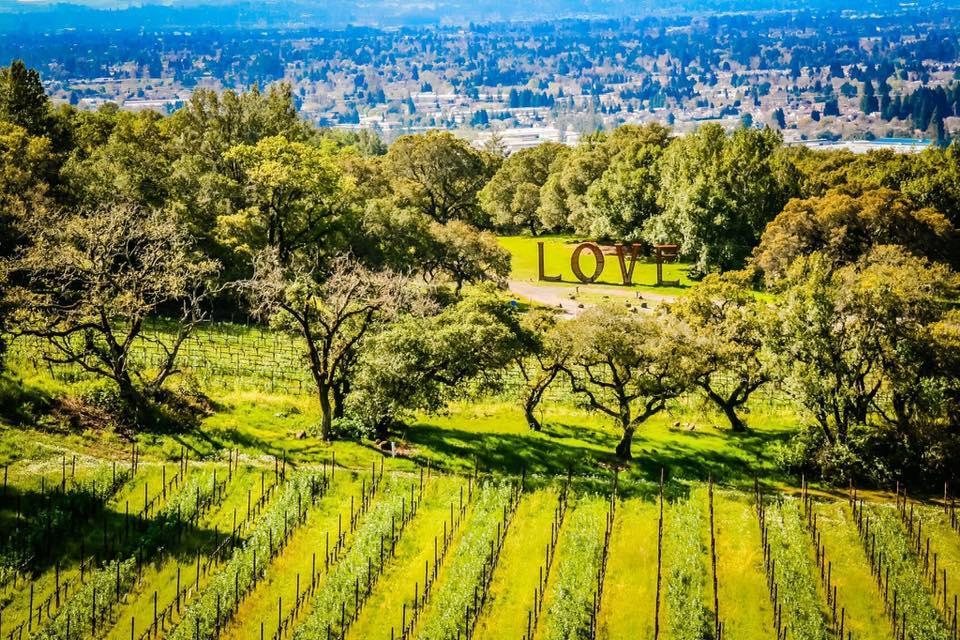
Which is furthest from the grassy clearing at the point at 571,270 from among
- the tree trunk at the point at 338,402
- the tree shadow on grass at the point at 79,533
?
the tree shadow on grass at the point at 79,533

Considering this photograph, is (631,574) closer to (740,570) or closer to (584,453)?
(740,570)

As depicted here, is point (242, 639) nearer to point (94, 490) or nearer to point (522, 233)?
point (94, 490)

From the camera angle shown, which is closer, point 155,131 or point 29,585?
point 29,585

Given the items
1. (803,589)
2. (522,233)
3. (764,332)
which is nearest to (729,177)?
(522,233)

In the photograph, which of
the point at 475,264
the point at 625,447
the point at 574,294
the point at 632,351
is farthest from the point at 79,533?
the point at 574,294

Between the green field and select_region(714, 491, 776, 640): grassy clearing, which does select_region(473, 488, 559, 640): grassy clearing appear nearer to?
the green field

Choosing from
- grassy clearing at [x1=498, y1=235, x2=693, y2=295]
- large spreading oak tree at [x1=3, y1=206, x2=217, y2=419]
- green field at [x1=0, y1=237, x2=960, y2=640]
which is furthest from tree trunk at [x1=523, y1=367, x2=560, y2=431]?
grassy clearing at [x1=498, y1=235, x2=693, y2=295]

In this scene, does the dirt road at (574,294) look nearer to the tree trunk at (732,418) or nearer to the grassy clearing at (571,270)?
the grassy clearing at (571,270)
